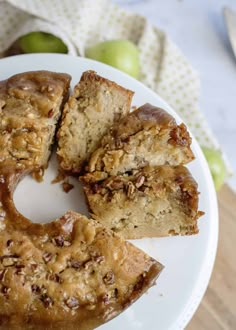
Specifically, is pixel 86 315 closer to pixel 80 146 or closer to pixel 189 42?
pixel 80 146

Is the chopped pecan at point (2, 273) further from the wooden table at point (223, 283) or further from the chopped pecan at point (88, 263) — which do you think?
the wooden table at point (223, 283)

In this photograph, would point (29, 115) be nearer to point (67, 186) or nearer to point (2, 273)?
point (67, 186)

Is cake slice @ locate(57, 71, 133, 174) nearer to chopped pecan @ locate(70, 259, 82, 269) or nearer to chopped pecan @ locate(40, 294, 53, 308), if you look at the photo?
chopped pecan @ locate(70, 259, 82, 269)

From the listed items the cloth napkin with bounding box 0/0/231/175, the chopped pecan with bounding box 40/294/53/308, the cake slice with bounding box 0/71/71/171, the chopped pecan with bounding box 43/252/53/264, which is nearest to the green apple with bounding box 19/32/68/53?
the cloth napkin with bounding box 0/0/231/175

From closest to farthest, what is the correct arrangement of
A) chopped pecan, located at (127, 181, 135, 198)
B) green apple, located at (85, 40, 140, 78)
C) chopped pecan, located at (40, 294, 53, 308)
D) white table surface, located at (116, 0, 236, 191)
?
chopped pecan, located at (40, 294, 53, 308)
chopped pecan, located at (127, 181, 135, 198)
green apple, located at (85, 40, 140, 78)
white table surface, located at (116, 0, 236, 191)

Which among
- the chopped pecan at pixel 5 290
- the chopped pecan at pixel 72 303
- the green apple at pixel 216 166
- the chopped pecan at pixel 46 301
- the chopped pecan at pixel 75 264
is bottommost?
the green apple at pixel 216 166

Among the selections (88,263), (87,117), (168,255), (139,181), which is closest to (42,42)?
(87,117)

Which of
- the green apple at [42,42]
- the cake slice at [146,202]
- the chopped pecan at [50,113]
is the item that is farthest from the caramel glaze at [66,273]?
the green apple at [42,42]
